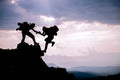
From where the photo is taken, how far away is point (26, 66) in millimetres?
33469

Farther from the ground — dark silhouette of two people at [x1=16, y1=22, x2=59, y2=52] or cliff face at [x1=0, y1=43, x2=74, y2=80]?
dark silhouette of two people at [x1=16, y1=22, x2=59, y2=52]

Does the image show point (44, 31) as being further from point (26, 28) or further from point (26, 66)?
point (26, 66)

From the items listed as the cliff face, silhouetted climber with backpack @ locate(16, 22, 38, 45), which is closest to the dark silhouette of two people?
silhouetted climber with backpack @ locate(16, 22, 38, 45)

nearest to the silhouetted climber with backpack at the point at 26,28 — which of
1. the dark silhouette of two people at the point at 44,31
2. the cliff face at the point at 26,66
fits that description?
the dark silhouette of two people at the point at 44,31

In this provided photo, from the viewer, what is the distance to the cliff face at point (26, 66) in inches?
1259

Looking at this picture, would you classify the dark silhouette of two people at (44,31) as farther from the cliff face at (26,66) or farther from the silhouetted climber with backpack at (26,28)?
the cliff face at (26,66)

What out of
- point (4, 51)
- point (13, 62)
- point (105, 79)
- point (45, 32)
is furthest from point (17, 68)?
point (105, 79)

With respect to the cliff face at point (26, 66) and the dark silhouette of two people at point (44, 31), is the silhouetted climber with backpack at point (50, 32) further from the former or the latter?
the cliff face at point (26, 66)

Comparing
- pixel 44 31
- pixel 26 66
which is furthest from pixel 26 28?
pixel 26 66

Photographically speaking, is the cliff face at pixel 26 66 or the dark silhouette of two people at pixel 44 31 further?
the dark silhouette of two people at pixel 44 31

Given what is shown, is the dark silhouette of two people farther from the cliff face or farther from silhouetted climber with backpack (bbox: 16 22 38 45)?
the cliff face

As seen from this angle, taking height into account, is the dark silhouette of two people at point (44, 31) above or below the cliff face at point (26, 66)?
above

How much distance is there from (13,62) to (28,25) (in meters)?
6.46

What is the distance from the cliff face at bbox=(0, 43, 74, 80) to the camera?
3197 cm
